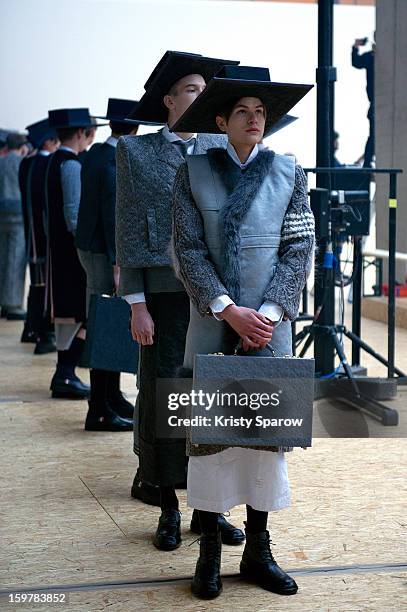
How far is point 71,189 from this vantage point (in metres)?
A: 6.12

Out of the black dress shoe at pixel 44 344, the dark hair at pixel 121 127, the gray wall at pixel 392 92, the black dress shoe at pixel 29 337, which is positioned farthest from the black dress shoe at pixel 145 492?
the gray wall at pixel 392 92

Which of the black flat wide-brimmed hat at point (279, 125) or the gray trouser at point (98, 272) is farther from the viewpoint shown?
the gray trouser at point (98, 272)

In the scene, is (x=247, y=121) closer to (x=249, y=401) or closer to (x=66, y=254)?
(x=249, y=401)

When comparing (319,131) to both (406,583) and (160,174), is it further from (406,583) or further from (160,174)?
(406,583)

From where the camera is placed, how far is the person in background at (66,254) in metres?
6.04

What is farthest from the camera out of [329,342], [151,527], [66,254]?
[66,254]

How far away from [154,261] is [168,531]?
2.74 feet

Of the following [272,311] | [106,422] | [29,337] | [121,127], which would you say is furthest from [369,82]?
[272,311]

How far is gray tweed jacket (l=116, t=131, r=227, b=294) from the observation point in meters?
3.62

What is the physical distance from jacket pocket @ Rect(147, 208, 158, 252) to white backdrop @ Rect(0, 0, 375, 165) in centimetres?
953

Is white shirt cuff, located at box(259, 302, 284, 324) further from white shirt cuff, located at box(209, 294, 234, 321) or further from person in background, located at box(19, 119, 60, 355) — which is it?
person in background, located at box(19, 119, 60, 355)

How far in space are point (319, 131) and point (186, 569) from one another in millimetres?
2984

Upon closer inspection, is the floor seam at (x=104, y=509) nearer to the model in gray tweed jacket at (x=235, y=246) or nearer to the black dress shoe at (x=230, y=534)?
the black dress shoe at (x=230, y=534)

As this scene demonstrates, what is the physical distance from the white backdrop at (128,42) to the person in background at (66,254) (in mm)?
6742
